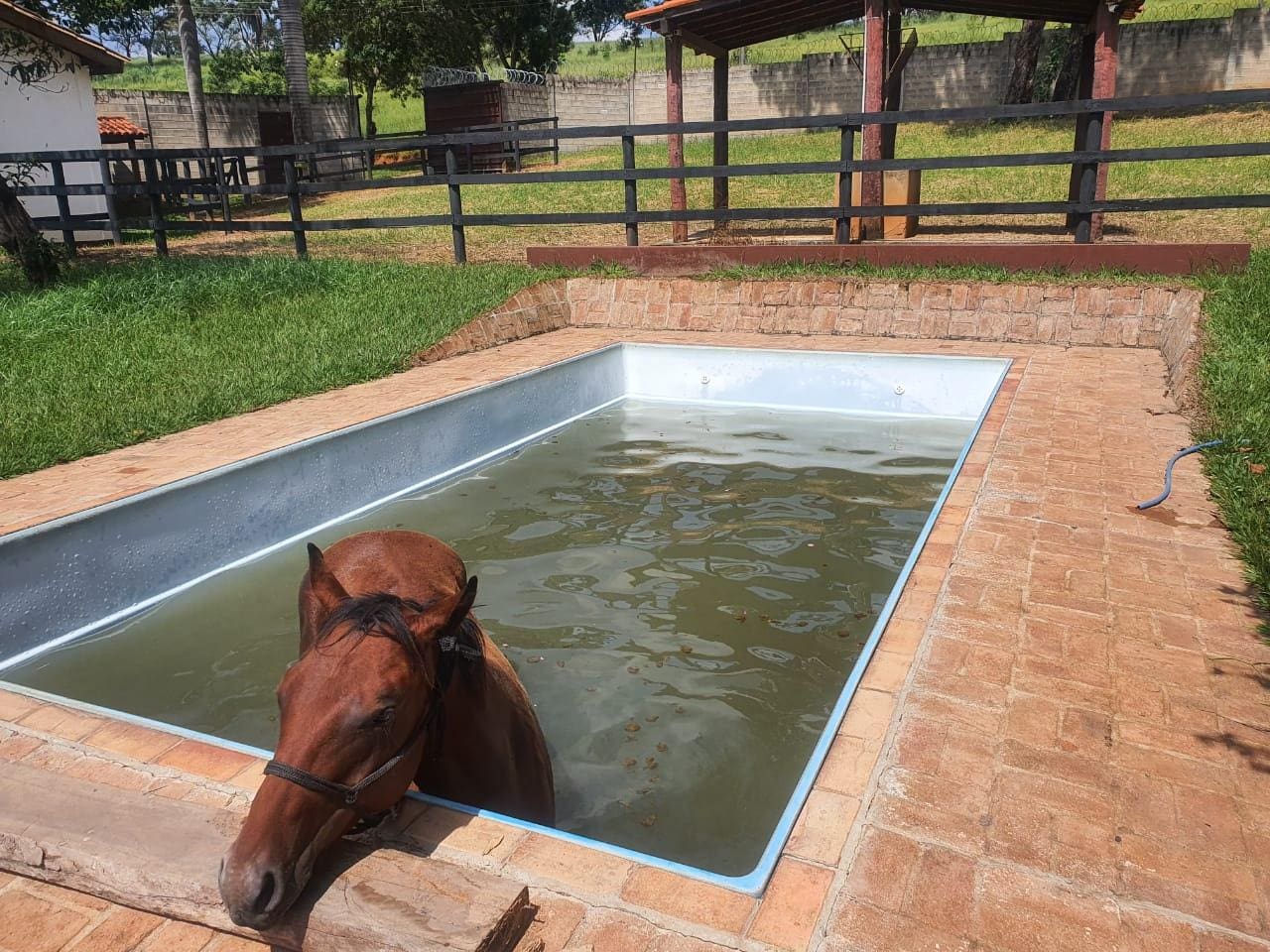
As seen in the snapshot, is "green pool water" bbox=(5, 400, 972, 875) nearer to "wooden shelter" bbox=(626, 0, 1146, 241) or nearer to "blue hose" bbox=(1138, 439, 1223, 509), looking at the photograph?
"blue hose" bbox=(1138, 439, 1223, 509)

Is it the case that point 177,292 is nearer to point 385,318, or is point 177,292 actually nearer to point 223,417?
point 385,318

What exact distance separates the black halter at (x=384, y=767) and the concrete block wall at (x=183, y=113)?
29.6m

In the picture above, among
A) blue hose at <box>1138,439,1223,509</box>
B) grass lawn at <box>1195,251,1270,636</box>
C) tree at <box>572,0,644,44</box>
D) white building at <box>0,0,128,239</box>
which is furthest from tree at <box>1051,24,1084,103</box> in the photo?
tree at <box>572,0,644,44</box>

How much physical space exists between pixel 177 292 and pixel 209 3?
255 ft

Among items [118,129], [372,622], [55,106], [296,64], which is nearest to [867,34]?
[372,622]

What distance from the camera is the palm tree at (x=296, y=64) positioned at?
19.4 metres

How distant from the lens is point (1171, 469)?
5102 mm

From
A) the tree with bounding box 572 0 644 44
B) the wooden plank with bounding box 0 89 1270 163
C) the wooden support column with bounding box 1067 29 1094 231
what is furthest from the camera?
the tree with bounding box 572 0 644 44

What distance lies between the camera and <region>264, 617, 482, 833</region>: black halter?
6.31ft

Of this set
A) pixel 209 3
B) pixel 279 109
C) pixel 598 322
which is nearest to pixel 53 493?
pixel 598 322

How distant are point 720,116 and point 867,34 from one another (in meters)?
3.24

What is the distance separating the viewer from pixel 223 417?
6895mm

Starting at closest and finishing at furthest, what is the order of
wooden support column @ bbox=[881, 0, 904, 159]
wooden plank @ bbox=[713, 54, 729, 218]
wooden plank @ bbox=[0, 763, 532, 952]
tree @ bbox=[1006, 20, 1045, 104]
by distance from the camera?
wooden plank @ bbox=[0, 763, 532, 952]
wooden support column @ bbox=[881, 0, 904, 159]
wooden plank @ bbox=[713, 54, 729, 218]
tree @ bbox=[1006, 20, 1045, 104]

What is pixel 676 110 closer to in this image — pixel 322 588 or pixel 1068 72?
pixel 322 588
